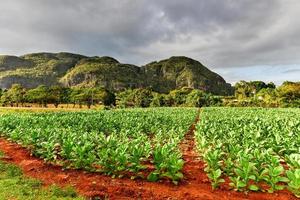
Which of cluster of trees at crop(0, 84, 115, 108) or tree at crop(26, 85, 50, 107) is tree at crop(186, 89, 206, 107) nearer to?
cluster of trees at crop(0, 84, 115, 108)

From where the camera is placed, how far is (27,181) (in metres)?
9.71

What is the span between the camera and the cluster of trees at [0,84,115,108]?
392ft

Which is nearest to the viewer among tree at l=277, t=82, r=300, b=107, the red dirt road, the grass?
the red dirt road

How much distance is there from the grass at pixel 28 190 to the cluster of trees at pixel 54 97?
10789 centimetres

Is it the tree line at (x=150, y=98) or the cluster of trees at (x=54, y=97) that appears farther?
the cluster of trees at (x=54, y=97)

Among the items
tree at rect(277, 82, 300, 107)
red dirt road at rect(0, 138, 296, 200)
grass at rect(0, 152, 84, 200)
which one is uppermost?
tree at rect(277, 82, 300, 107)

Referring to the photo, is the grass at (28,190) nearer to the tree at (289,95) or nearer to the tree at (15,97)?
the tree at (289,95)

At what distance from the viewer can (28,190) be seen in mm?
8836

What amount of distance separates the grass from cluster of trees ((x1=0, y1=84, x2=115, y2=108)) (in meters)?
108

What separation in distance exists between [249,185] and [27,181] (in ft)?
19.8

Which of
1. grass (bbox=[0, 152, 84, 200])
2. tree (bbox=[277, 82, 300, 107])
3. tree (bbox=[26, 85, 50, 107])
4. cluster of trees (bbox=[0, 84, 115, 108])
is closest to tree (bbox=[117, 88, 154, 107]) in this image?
cluster of trees (bbox=[0, 84, 115, 108])

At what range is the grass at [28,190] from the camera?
27.0ft

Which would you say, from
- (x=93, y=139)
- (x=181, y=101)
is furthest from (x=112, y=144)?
(x=181, y=101)

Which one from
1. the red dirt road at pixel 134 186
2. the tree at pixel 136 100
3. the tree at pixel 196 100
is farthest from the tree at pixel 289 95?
the red dirt road at pixel 134 186
